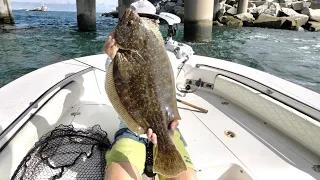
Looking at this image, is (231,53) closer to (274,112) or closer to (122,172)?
(274,112)

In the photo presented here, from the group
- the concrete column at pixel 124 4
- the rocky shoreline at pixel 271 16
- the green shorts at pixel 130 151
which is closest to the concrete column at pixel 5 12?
the concrete column at pixel 124 4

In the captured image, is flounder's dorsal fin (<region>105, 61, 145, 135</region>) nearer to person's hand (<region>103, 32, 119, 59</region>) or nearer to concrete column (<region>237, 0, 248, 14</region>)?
person's hand (<region>103, 32, 119, 59</region>)

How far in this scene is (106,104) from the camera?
12.7 ft

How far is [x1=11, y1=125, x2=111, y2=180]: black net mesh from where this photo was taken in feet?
7.44

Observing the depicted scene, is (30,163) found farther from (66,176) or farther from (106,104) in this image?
(106,104)

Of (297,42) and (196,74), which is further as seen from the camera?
(297,42)

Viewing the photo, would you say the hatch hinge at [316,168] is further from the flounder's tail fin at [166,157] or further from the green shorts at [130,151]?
the flounder's tail fin at [166,157]

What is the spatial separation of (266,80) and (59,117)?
287 centimetres

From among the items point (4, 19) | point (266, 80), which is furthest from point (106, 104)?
point (4, 19)

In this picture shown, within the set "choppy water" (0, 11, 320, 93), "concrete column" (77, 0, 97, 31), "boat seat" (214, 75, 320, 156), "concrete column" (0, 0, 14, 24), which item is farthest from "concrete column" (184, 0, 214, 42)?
"concrete column" (0, 0, 14, 24)

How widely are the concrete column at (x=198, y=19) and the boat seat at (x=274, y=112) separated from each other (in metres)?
13.9

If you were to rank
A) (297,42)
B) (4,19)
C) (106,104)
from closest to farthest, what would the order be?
(106,104) → (297,42) → (4,19)

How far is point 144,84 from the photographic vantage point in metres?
1.70

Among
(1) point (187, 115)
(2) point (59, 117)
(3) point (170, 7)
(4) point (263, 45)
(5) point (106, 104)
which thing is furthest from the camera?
(3) point (170, 7)
